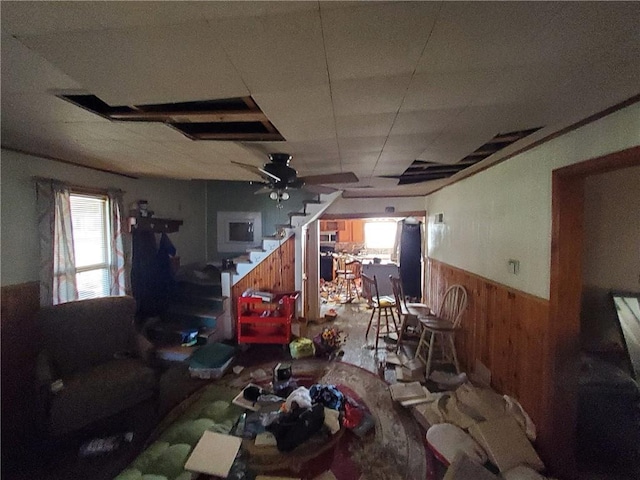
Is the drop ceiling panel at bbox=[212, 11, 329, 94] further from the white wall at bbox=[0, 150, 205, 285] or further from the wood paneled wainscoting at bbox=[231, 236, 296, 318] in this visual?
the wood paneled wainscoting at bbox=[231, 236, 296, 318]

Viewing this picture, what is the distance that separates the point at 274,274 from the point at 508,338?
3.32 metres

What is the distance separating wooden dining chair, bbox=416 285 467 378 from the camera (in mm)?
3207

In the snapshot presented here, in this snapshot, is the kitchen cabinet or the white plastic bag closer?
the white plastic bag

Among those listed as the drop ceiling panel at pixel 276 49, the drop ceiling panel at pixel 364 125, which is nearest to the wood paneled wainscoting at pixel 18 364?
the drop ceiling panel at pixel 276 49

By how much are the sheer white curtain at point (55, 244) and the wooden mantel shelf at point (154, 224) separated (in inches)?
37.2

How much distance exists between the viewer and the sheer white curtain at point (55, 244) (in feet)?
8.45

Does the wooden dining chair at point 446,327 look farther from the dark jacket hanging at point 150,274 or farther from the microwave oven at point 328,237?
the microwave oven at point 328,237

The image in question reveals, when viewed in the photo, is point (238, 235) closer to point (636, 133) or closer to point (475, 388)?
point (475, 388)

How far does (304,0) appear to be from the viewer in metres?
0.76

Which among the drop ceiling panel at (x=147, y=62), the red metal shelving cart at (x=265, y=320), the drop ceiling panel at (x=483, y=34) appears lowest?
the red metal shelving cart at (x=265, y=320)

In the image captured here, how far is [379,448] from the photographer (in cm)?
223

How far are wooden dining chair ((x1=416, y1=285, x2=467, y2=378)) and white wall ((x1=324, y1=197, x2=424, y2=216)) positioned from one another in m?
2.03

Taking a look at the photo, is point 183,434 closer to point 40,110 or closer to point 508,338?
point 40,110

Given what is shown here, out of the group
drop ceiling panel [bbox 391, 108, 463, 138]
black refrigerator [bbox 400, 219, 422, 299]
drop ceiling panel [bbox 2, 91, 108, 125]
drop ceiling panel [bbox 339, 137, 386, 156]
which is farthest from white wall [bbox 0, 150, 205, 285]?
black refrigerator [bbox 400, 219, 422, 299]
